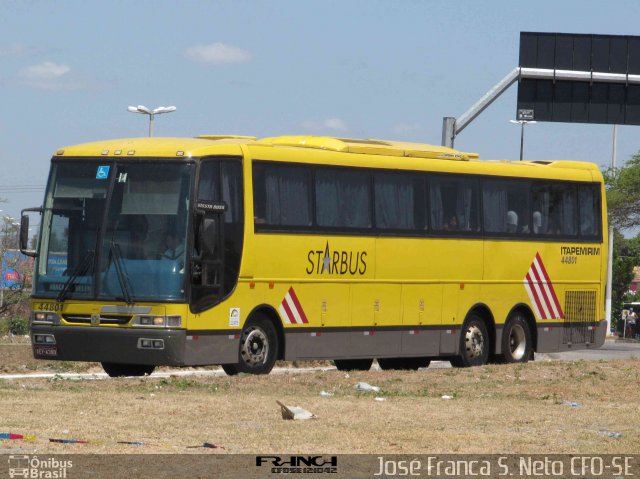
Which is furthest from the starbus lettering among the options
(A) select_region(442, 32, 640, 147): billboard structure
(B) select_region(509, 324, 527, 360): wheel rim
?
(A) select_region(442, 32, 640, 147): billboard structure

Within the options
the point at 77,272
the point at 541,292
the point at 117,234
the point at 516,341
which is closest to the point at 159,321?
the point at 117,234

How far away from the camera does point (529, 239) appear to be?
27.4 m

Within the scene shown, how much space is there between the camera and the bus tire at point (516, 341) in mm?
27172

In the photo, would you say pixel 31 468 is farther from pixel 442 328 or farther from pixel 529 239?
pixel 529 239

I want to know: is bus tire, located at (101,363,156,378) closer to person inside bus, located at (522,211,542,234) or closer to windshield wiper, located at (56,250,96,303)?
windshield wiper, located at (56,250,96,303)

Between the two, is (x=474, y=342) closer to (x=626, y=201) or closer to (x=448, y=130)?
(x=448, y=130)

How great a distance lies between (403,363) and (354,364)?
88cm

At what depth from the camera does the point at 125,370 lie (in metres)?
23.1

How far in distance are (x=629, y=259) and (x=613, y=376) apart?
8071cm

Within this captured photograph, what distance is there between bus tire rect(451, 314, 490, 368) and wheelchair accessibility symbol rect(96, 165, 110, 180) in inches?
291

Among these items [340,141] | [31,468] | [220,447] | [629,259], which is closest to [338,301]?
[340,141]

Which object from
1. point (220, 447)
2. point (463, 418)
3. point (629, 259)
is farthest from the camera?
point (629, 259)

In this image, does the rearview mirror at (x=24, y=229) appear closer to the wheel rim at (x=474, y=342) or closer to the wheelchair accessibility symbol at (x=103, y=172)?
the wheelchair accessibility symbol at (x=103, y=172)

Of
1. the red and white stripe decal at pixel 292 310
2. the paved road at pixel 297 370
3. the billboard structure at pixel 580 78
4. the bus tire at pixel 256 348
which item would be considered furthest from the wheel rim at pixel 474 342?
the billboard structure at pixel 580 78
